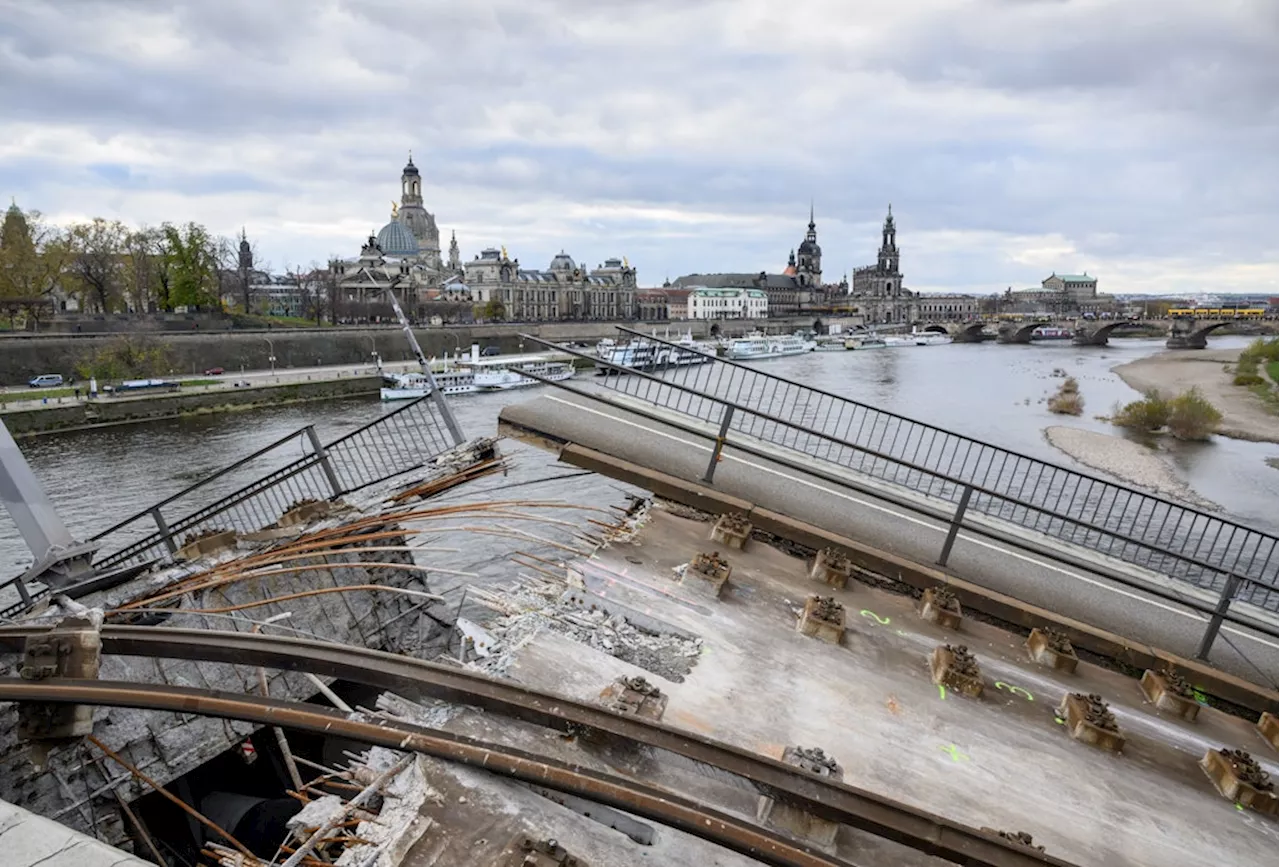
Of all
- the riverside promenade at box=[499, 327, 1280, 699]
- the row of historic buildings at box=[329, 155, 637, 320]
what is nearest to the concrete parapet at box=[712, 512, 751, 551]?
the riverside promenade at box=[499, 327, 1280, 699]

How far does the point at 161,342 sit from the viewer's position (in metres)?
50.3

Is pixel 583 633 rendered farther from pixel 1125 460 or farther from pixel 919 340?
pixel 919 340

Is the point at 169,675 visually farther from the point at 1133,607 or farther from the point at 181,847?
the point at 1133,607

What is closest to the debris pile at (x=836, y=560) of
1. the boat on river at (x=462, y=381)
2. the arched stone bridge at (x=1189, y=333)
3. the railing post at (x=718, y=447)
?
the railing post at (x=718, y=447)

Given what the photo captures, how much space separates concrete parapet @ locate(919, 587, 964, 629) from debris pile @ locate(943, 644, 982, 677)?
0.80m

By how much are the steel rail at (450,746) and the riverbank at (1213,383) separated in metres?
43.9

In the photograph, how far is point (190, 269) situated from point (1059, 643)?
75.3m

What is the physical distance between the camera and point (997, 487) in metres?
21.9

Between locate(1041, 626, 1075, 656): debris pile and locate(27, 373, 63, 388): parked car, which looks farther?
locate(27, 373, 63, 388): parked car

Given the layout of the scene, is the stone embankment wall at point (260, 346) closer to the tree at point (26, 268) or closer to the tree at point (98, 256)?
the tree at point (26, 268)

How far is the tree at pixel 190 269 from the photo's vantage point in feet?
214

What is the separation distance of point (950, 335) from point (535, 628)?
130010mm

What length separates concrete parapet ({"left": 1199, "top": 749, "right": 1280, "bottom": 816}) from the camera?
445 cm

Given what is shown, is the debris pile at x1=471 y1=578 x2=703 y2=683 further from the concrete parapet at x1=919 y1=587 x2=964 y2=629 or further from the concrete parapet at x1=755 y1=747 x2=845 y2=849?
the concrete parapet at x1=919 y1=587 x2=964 y2=629
